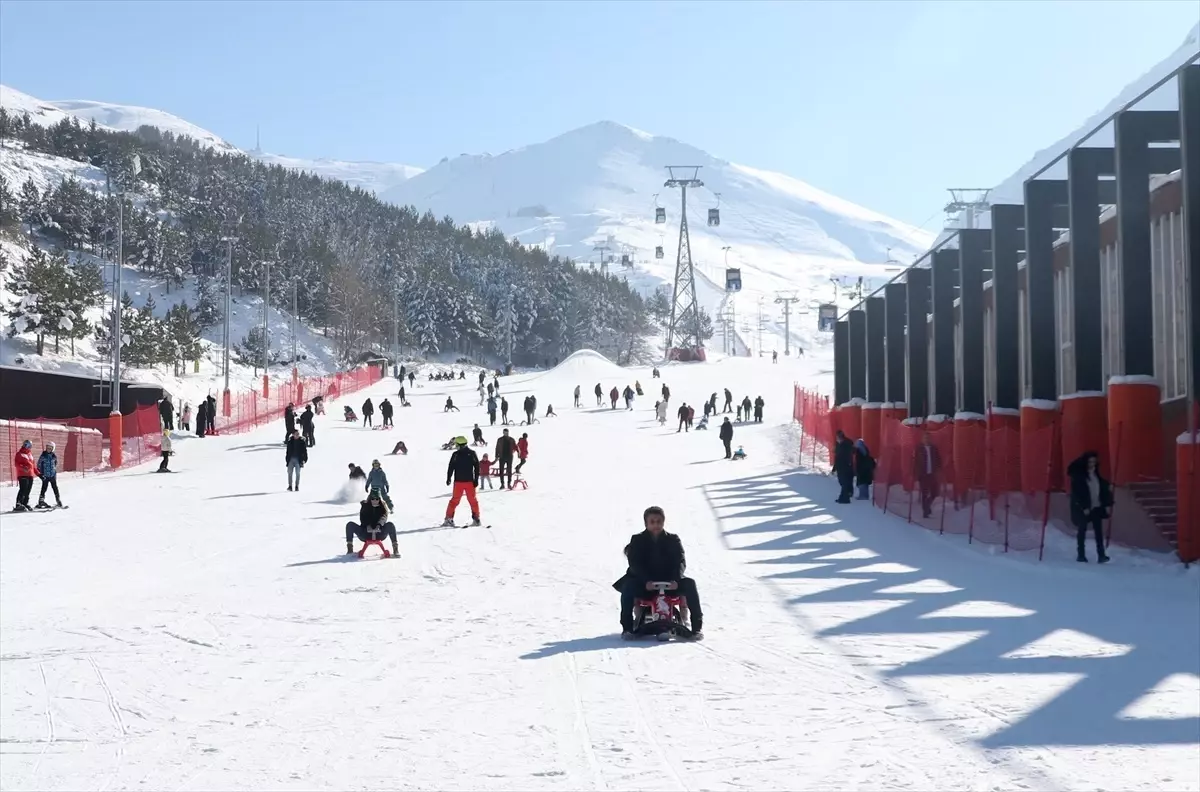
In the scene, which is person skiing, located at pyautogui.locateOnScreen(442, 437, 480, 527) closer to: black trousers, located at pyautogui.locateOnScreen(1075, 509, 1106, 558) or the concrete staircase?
black trousers, located at pyautogui.locateOnScreen(1075, 509, 1106, 558)

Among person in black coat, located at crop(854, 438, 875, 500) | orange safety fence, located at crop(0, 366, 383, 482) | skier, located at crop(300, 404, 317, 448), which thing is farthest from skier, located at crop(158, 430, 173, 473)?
person in black coat, located at crop(854, 438, 875, 500)

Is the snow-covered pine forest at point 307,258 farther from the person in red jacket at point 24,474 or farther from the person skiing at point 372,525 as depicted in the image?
the person skiing at point 372,525

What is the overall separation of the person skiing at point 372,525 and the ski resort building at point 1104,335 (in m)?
8.46

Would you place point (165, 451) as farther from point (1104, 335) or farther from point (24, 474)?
point (1104, 335)

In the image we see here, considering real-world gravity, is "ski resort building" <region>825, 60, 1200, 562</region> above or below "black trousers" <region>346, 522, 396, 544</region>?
above

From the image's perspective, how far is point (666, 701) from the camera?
8.44 m

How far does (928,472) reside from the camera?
2023 cm

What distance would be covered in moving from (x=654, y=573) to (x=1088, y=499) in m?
6.90

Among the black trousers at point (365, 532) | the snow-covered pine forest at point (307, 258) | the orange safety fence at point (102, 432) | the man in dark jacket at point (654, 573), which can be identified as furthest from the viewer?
the snow-covered pine forest at point (307, 258)

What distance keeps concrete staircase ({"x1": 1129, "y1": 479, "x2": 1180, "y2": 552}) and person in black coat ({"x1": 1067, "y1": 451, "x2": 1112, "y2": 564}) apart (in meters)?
0.84

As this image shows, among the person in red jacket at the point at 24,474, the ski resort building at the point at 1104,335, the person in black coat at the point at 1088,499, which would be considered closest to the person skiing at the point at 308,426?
the person in red jacket at the point at 24,474

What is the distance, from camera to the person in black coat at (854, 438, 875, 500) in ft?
78.4

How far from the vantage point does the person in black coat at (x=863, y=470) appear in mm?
23906

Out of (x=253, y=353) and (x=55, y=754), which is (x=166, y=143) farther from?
(x=55, y=754)
